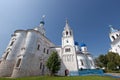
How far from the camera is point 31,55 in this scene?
30.4 m

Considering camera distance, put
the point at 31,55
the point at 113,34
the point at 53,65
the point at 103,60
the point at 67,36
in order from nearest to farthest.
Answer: the point at 53,65 → the point at 31,55 → the point at 103,60 → the point at 67,36 → the point at 113,34

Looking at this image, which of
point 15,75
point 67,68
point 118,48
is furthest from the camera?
point 118,48

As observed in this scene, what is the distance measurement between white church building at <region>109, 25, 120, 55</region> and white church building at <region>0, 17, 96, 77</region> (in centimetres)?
2387

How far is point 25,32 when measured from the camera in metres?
35.5

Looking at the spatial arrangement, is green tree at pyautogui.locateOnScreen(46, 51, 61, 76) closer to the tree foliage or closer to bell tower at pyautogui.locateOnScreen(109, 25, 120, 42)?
the tree foliage

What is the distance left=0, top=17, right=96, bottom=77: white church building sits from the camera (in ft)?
91.2

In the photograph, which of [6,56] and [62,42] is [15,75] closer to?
[6,56]

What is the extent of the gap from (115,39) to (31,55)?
41698mm

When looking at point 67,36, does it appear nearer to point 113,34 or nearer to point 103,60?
point 103,60

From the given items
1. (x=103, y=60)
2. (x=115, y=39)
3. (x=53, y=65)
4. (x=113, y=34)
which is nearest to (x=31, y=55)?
(x=53, y=65)

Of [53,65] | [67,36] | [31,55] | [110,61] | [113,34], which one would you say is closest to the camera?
[53,65]

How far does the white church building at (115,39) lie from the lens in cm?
4771

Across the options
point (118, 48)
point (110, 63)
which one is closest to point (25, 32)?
point (110, 63)

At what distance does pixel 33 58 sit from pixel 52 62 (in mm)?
8113
